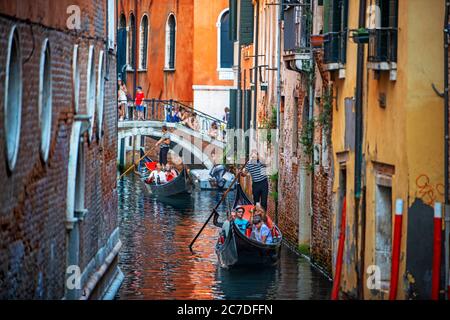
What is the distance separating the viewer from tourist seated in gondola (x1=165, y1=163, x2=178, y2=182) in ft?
112

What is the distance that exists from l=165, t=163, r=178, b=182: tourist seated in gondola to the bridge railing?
1953mm

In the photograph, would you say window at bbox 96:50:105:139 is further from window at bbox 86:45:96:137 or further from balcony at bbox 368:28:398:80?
balcony at bbox 368:28:398:80

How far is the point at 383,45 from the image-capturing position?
43.3 ft

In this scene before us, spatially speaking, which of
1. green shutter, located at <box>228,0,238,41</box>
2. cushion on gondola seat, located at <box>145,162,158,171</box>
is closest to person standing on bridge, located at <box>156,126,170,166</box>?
cushion on gondola seat, located at <box>145,162,158,171</box>

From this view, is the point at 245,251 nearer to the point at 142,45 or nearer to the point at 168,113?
the point at 168,113

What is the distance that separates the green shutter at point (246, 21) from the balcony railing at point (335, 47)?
46.4ft

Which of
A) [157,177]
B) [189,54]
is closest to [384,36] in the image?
[157,177]

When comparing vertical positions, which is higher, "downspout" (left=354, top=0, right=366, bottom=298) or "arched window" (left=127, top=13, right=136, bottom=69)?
"arched window" (left=127, top=13, right=136, bottom=69)

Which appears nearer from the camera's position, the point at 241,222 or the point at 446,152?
the point at 446,152

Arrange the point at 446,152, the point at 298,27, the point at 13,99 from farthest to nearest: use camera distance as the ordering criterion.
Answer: the point at 298,27 → the point at 446,152 → the point at 13,99

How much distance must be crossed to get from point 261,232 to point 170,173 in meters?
15.3

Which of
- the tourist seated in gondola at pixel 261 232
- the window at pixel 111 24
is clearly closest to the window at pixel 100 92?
the window at pixel 111 24

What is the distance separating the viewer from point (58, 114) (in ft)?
38.3
